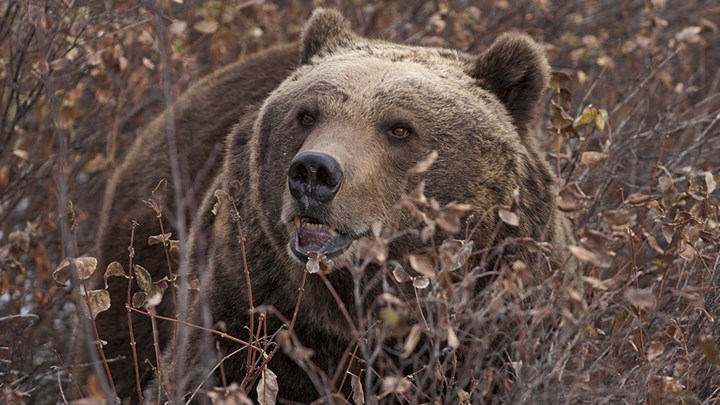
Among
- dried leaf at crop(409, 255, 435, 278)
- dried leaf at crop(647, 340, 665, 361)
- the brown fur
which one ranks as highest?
dried leaf at crop(409, 255, 435, 278)

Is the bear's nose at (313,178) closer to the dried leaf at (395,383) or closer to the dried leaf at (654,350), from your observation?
the dried leaf at (395,383)

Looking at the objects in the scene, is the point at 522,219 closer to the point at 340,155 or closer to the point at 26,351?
the point at 340,155

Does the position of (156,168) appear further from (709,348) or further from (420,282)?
(709,348)

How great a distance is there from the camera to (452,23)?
7.39 meters

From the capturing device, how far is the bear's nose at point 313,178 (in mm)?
3717

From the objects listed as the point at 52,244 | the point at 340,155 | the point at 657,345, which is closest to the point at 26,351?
the point at 52,244

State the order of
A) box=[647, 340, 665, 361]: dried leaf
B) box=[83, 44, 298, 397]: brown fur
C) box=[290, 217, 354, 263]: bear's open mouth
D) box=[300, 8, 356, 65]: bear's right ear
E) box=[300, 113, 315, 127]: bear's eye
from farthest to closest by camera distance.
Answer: box=[83, 44, 298, 397]: brown fur < box=[300, 8, 356, 65]: bear's right ear < box=[300, 113, 315, 127]: bear's eye < box=[290, 217, 354, 263]: bear's open mouth < box=[647, 340, 665, 361]: dried leaf

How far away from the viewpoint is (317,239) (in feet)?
12.8

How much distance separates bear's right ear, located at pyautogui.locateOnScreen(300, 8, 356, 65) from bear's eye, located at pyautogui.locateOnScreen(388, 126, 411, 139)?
93cm

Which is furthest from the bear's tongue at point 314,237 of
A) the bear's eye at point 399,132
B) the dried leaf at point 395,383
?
the dried leaf at point 395,383

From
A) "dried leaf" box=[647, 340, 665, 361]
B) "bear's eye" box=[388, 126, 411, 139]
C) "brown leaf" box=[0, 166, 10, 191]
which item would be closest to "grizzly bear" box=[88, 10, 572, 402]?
"bear's eye" box=[388, 126, 411, 139]

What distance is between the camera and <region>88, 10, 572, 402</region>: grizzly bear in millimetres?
3936

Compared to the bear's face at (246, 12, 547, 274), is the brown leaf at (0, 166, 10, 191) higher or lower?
lower

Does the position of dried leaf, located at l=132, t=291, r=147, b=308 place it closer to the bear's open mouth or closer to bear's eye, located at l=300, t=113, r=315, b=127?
the bear's open mouth
